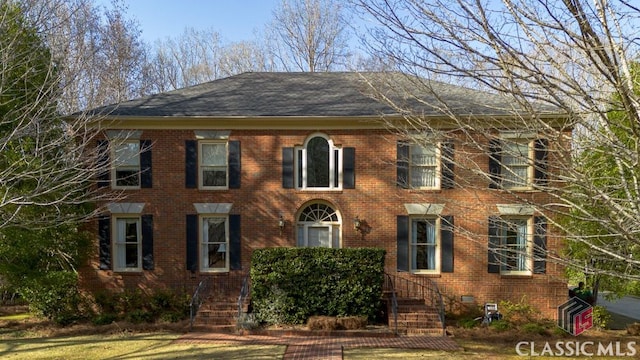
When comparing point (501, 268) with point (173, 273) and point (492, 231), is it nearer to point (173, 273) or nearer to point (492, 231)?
point (492, 231)

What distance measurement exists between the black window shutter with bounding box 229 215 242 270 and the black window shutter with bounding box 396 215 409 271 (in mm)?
4699

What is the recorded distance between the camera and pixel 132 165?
41.5 ft

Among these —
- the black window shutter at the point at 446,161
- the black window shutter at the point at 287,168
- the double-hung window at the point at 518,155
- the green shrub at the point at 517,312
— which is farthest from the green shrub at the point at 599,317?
the black window shutter at the point at 287,168

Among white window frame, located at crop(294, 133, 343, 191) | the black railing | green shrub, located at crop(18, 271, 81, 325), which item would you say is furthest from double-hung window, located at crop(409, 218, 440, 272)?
green shrub, located at crop(18, 271, 81, 325)

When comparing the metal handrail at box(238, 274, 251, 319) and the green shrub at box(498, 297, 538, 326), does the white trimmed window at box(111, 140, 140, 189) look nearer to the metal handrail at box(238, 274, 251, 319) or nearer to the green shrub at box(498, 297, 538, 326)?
the metal handrail at box(238, 274, 251, 319)

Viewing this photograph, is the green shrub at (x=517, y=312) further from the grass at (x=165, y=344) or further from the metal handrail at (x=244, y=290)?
the metal handrail at (x=244, y=290)

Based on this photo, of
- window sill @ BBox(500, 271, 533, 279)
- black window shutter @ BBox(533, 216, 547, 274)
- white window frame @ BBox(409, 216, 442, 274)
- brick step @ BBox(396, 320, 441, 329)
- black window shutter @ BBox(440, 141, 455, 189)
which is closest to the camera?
black window shutter @ BBox(533, 216, 547, 274)

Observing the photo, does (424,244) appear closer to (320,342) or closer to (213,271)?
(320,342)

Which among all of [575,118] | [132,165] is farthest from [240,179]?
[575,118]

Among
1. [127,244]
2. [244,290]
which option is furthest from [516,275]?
[127,244]

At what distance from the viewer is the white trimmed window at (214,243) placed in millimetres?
12672

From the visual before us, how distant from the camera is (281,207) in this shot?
12.6 m

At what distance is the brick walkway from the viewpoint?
8891 millimetres

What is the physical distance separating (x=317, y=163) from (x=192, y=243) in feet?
14.6
